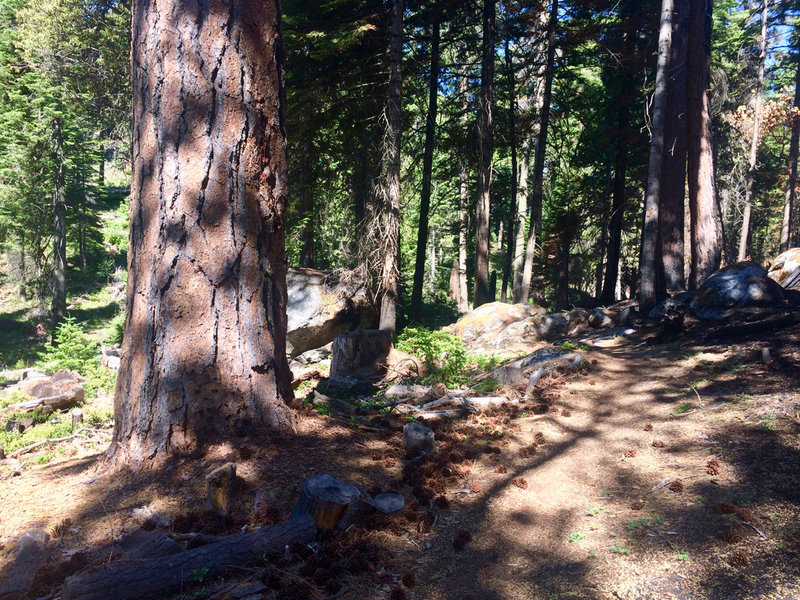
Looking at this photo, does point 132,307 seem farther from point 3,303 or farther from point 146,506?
point 3,303

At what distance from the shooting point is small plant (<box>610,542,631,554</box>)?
3219mm

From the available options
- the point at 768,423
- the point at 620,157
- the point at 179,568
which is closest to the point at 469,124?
the point at 620,157

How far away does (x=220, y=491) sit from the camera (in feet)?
11.2

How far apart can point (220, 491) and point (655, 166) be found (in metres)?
11.5

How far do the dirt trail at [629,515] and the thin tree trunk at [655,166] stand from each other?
578cm

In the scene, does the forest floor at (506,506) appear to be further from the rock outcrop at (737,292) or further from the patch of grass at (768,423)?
the rock outcrop at (737,292)

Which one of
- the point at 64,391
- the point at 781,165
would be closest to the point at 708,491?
the point at 64,391

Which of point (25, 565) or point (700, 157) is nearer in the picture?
point (25, 565)

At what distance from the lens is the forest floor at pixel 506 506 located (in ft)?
9.51

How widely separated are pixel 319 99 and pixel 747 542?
544 inches

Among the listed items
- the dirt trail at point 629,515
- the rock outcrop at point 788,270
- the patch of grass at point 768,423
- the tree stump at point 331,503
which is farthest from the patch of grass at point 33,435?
the rock outcrop at point 788,270

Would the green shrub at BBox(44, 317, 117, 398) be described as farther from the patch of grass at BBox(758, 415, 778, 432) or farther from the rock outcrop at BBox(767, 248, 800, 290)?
the rock outcrop at BBox(767, 248, 800, 290)

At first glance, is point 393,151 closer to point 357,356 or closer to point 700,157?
point 357,356

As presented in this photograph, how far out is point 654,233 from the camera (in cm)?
1162
